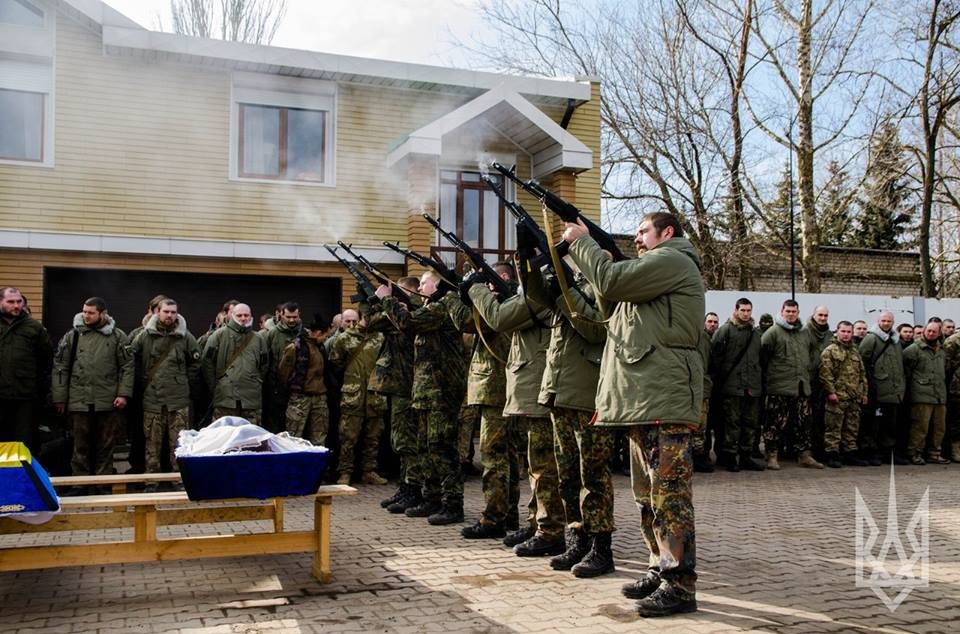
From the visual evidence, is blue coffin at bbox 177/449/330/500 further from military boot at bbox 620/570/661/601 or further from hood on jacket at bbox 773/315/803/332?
hood on jacket at bbox 773/315/803/332

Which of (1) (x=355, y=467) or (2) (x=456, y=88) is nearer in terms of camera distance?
(1) (x=355, y=467)

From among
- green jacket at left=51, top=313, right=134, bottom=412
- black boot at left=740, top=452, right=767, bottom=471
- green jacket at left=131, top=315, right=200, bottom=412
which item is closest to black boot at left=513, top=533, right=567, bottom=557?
green jacket at left=131, top=315, right=200, bottom=412

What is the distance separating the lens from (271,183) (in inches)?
577

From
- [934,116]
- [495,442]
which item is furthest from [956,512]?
[934,116]

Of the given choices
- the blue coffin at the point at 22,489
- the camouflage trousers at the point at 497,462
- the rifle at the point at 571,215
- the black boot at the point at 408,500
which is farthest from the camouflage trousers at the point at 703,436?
the blue coffin at the point at 22,489

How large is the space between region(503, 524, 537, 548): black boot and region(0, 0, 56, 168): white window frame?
10415 millimetres

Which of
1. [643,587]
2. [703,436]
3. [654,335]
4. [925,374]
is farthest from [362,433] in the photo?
[925,374]

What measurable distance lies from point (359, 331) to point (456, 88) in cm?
723

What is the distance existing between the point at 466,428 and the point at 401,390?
2.03 m

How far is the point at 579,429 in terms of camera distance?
5.71m

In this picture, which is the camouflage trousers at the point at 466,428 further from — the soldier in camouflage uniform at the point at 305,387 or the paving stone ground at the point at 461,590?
the paving stone ground at the point at 461,590

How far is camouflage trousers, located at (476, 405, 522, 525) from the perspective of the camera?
670cm

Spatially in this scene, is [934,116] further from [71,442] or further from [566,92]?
[71,442]

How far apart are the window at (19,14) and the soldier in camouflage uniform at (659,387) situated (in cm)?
1208
